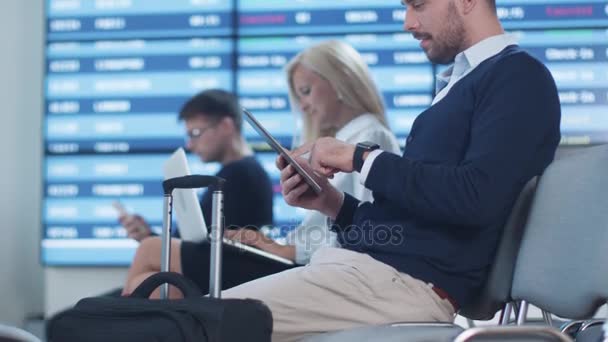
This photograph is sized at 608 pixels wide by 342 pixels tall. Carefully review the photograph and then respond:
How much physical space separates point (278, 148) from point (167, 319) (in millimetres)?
487

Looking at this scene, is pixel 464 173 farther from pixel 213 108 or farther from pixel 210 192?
pixel 213 108

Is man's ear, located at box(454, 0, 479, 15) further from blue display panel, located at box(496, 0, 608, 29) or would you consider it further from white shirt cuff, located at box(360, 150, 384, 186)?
blue display panel, located at box(496, 0, 608, 29)

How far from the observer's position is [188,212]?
3070 millimetres

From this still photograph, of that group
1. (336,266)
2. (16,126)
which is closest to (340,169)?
(336,266)

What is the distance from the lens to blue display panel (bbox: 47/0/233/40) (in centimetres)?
491

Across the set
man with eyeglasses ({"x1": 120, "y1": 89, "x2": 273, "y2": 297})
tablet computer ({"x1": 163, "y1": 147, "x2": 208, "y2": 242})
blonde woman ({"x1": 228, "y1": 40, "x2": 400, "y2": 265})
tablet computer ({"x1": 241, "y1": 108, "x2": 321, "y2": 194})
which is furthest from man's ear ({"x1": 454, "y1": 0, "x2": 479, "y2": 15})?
man with eyeglasses ({"x1": 120, "y1": 89, "x2": 273, "y2": 297})

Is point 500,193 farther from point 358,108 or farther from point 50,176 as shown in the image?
point 50,176

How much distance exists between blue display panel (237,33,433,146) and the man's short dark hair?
855 mm

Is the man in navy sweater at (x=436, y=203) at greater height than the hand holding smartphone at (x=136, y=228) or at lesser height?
greater

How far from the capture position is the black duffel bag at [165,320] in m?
1.68

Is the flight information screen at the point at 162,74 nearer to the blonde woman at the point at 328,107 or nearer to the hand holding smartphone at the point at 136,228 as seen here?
the hand holding smartphone at the point at 136,228

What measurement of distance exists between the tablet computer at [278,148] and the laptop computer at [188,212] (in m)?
0.72

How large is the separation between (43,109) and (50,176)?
39 cm

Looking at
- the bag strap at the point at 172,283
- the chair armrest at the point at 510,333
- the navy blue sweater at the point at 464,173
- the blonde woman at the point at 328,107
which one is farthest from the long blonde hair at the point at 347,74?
the chair armrest at the point at 510,333
